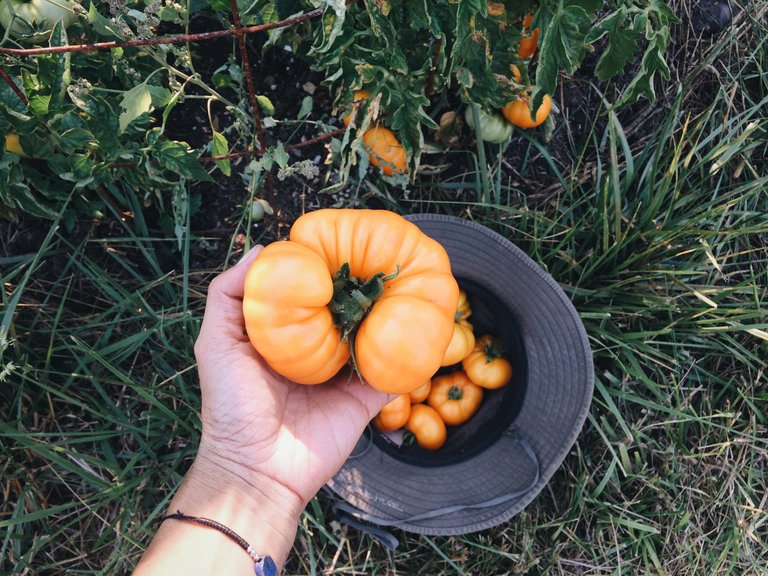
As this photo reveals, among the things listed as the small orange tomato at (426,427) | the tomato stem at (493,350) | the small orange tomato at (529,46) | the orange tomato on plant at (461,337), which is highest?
the small orange tomato at (529,46)

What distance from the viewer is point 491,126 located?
236 centimetres

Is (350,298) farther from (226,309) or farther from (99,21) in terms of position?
(99,21)

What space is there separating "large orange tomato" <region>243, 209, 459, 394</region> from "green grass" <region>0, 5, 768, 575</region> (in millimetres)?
836

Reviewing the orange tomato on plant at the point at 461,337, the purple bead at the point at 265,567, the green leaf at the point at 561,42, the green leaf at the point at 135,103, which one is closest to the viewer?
the green leaf at the point at 561,42

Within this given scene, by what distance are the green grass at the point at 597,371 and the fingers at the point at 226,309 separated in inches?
25.7

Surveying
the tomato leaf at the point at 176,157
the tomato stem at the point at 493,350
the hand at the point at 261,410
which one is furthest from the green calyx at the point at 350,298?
the tomato stem at the point at 493,350

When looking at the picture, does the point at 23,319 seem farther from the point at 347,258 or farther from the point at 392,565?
the point at 392,565

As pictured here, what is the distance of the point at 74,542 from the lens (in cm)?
240

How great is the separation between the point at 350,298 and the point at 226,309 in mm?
367

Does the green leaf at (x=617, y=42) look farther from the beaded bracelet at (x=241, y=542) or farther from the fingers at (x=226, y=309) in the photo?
the beaded bracelet at (x=241, y=542)

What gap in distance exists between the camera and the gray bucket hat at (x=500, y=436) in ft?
7.02

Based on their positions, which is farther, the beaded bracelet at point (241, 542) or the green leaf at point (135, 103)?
the beaded bracelet at point (241, 542)

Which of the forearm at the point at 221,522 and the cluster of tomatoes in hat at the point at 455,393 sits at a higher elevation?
the forearm at the point at 221,522

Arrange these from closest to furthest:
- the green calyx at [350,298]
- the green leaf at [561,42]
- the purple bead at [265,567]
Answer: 1. the green leaf at [561,42]
2. the green calyx at [350,298]
3. the purple bead at [265,567]
